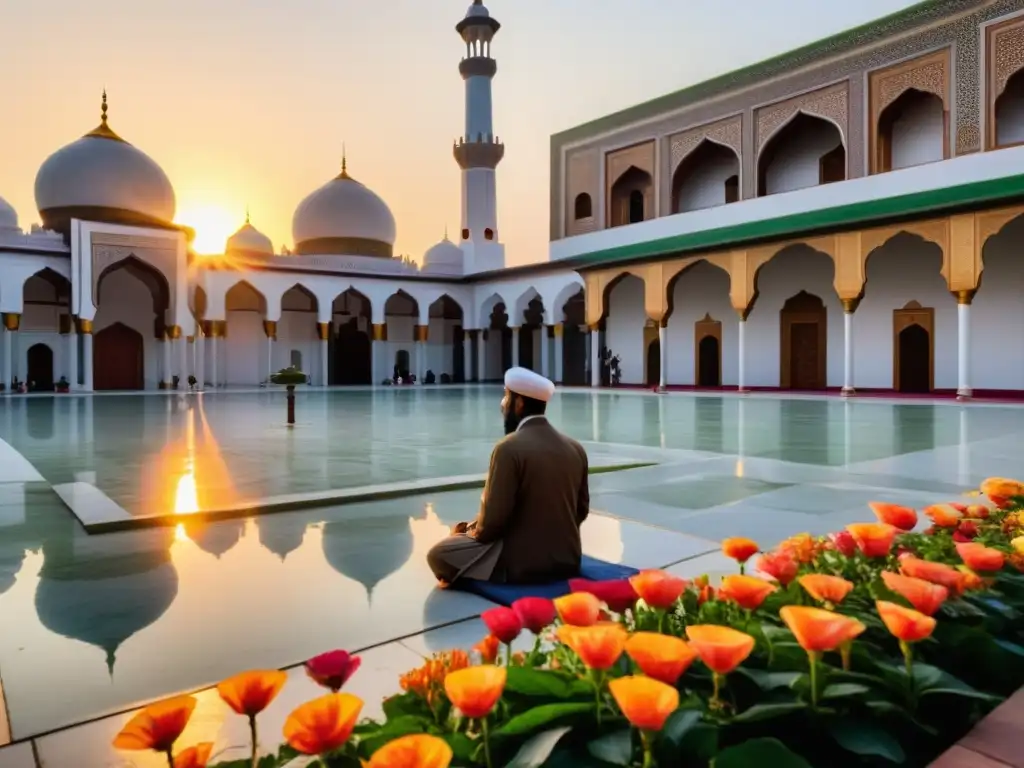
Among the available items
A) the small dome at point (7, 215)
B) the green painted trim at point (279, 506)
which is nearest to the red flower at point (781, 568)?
the green painted trim at point (279, 506)

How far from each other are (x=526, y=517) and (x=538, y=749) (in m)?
1.65

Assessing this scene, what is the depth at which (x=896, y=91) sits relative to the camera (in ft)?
57.8

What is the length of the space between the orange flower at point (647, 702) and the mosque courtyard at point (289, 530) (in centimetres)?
102

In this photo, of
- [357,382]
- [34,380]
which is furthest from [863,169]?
[34,380]

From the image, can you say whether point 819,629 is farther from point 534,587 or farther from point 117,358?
point 117,358

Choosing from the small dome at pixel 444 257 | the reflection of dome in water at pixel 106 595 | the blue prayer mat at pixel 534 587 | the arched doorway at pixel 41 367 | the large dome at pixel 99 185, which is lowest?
the reflection of dome in water at pixel 106 595

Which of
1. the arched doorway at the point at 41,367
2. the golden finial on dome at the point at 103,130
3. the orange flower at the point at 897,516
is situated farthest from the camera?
the golden finial on dome at the point at 103,130

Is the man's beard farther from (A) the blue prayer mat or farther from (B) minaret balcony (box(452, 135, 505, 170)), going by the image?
(B) minaret balcony (box(452, 135, 505, 170))

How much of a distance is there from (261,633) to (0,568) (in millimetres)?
1389

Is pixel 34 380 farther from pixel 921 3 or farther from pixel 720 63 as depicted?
pixel 921 3

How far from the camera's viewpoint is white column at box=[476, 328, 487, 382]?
26.9m

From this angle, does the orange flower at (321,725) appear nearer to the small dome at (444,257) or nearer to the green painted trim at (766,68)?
the green painted trim at (766,68)

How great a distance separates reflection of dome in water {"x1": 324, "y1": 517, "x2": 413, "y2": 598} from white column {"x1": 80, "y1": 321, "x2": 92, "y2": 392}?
18.7 meters

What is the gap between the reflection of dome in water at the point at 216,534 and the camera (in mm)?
3256
